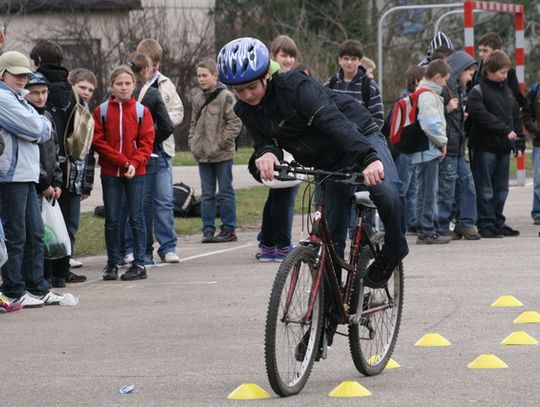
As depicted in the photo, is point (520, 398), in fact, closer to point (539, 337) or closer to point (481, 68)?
point (539, 337)

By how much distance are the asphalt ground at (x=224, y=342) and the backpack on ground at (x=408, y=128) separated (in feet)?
4.90

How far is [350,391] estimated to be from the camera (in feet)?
23.6

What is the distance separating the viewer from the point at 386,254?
7875mm

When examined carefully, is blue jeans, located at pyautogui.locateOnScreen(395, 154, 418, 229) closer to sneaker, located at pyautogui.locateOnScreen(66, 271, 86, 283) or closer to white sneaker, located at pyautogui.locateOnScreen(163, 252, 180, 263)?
white sneaker, located at pyautogui.locateOnScreen(163, 252, 180, 263)

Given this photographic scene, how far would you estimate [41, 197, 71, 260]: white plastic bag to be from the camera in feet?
36.8

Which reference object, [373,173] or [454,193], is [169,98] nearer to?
[454,193]

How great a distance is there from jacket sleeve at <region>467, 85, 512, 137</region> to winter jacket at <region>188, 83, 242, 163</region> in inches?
98.4

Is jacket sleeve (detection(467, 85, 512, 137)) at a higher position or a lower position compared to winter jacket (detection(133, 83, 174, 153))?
lower

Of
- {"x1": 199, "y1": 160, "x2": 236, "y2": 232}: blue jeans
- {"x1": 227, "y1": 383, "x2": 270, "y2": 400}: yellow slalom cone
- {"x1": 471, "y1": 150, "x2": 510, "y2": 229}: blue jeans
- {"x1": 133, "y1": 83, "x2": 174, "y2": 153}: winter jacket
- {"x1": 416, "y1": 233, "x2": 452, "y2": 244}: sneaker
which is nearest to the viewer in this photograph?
{"x1": 227, "y1": 383, "x2": 270, "y2": 400}: yellow slalom cone

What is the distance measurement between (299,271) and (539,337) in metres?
2.26

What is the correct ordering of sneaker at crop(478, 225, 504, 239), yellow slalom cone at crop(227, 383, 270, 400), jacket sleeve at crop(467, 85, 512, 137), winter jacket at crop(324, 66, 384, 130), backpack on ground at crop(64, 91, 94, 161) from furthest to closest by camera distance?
1. sneaker at crop(478, 225, 504, 239)
2. jacket sleeve at crop(467, 85, 512, 137)
3. winter jacket at crop(324, 66, 384, 130)
4. backpack on ground at crop(64, 91, 94, 161)
5. yellow slalom cone at crop(227, 383, 270, 400)

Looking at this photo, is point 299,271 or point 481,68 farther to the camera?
point 481,68

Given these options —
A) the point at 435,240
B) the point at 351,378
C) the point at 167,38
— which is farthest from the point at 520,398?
the point at 167,38

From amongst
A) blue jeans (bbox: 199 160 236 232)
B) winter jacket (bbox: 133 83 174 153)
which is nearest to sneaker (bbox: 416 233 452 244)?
blue jeans (bbox: 199 160 236 232)
